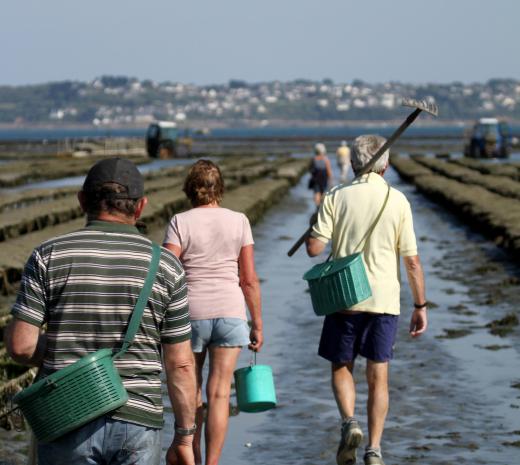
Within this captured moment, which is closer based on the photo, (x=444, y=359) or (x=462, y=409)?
(x=462, y=409)

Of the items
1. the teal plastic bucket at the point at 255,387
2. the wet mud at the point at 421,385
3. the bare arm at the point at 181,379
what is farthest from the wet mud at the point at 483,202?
the bare arm at the point at 181,379

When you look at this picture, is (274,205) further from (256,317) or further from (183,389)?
(183,389)

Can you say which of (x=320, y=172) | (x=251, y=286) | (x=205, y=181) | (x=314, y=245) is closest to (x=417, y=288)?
(x=314, y=245)

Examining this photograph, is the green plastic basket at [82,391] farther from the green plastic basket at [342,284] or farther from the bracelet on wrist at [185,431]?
the green plastic basket at [342,284]

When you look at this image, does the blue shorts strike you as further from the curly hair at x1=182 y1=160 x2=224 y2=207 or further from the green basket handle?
the green basket handle

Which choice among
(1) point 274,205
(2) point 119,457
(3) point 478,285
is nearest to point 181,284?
(2) point 119,457

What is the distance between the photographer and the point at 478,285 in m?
16.5

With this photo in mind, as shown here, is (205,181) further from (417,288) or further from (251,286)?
(417,288)

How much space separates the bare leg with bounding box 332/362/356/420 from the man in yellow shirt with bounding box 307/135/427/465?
1.0 inches

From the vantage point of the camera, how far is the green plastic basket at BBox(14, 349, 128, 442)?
4031 millimetres

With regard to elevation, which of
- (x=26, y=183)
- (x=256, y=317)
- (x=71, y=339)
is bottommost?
(x=26, y=183)

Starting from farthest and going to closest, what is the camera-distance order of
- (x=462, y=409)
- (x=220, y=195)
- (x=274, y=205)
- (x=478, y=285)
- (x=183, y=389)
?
(x=274, y=205) < (x=478, y=285) < (x=462, y=409) < (x=220, y=195) < (x=183, y=389)

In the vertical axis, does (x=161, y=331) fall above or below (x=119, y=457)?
above

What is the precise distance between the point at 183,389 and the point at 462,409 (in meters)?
4.79
